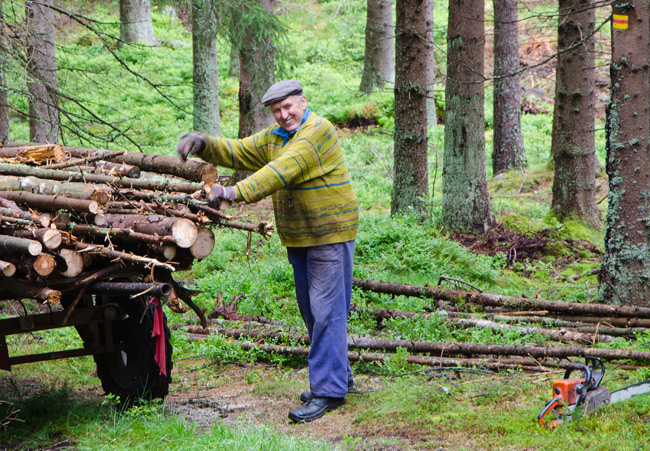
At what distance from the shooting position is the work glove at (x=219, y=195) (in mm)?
4363

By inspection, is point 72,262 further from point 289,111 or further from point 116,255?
point 289,111

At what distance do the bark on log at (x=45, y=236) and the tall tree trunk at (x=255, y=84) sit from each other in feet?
25.0

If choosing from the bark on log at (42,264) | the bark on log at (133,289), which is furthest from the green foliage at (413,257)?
the bark on log at (42,264)

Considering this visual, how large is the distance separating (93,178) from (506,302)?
4.12 metres

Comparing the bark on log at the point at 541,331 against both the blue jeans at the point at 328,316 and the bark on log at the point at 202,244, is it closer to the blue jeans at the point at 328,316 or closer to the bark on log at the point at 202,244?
the blue jeans at the point at 328,316

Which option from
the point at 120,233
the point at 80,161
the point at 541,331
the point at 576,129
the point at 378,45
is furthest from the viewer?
the point at 378,45

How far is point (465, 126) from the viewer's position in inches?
416

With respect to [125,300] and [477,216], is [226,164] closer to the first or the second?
[125,300]

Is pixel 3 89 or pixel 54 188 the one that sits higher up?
pixel 3 89

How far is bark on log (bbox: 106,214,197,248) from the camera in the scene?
429 centimetres

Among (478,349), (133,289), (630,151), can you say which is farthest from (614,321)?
(133,289)

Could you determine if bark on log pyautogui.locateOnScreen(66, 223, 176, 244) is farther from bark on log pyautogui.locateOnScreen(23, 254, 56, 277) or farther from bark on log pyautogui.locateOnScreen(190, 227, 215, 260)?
bark on log pyautogui.locateOnScreen(23, 254, 56, 277)

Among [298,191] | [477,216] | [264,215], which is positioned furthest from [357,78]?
[298,191]

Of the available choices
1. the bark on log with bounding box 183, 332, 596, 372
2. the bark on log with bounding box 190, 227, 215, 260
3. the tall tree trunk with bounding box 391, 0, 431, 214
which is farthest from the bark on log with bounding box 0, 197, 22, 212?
the tall tree trunk with bounding box 391, 0, 431, 214
